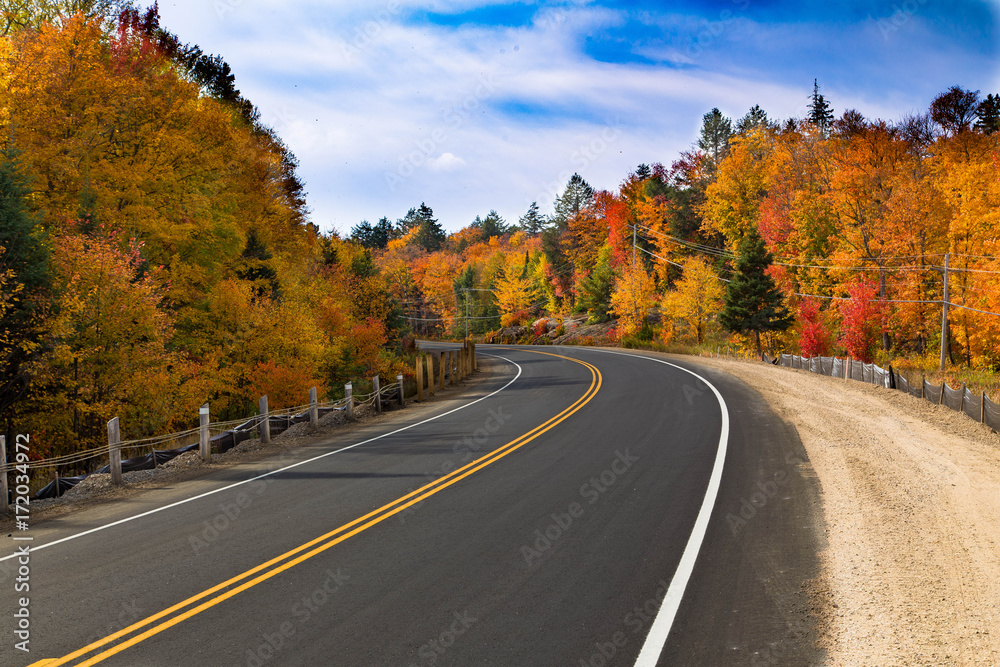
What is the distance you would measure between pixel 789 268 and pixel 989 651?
4807cm

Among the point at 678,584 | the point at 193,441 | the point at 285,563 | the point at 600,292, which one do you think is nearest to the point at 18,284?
the point at 193,441

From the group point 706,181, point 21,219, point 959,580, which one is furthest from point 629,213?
point 959,580

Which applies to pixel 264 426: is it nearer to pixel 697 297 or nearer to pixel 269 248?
pixel 269 248

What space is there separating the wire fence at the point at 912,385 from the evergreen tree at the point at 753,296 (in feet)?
29.9

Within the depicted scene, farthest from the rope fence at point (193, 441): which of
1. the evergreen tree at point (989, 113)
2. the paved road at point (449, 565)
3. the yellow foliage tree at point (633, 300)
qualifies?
the evergreen tree at point (989, 113)

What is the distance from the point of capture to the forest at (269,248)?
53.2 ft

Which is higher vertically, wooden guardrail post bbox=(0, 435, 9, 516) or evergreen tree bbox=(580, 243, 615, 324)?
evergreen tree bbox=(580, 243, 615, 324)

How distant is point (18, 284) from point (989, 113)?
71132mm

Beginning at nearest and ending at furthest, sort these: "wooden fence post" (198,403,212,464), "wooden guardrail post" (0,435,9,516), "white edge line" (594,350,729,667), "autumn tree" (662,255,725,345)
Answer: "white edge line" (594,350,729,667) → "wooden guardrail post" (0,435,9,516) → "wooden fence post" (198,403,212,464) → "autumn tree" (662,255,725,345)

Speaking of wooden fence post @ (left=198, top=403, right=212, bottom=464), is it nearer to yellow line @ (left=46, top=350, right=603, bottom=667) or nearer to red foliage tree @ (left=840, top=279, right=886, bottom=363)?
yellow line @ (left=46, top=350, right=603, bottom=667)

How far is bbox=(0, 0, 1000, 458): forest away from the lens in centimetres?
1622

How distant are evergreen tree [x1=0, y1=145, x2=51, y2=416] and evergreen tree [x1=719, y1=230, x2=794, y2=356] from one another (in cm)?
→ 4105

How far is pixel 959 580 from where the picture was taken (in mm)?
5926

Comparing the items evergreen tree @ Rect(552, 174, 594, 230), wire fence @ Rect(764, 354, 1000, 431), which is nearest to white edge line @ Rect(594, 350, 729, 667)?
wire fence @ Rect(764, 354, 1000, 431)
